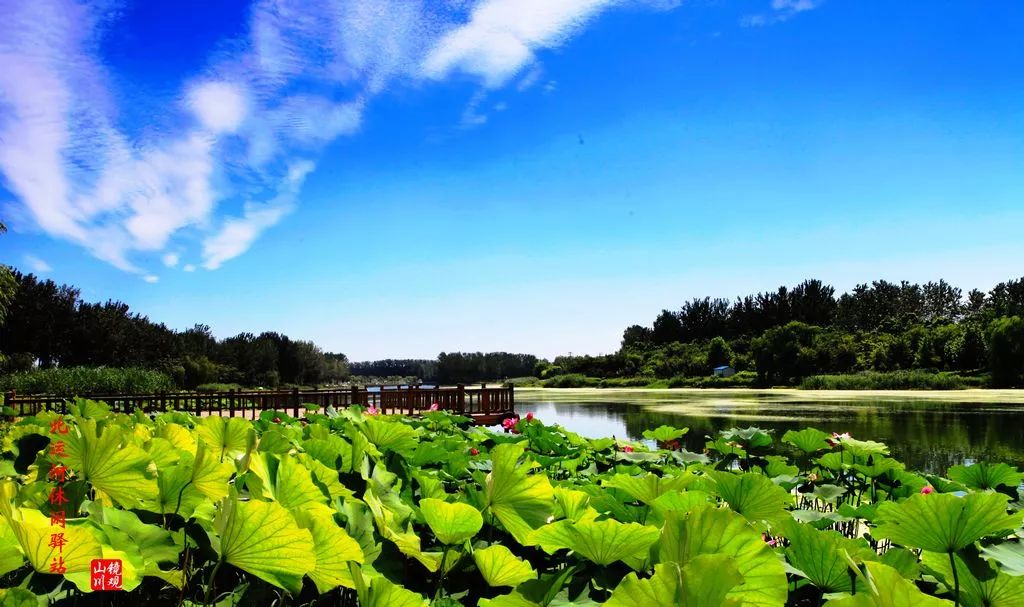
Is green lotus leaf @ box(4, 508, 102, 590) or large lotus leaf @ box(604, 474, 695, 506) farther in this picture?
large lotus leaf @ box(604, 474, 695, 506)

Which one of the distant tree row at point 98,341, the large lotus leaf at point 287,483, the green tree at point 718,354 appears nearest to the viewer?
the large lotus leaf at point 287,483

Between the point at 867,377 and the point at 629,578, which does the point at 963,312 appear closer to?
the point at 867,377

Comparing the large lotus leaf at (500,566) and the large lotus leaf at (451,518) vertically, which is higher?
the large lotus leaf at (451,518)

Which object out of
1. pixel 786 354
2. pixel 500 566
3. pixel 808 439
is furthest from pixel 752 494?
pixel 786 354

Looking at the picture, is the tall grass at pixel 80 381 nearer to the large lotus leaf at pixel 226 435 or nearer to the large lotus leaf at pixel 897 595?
the large lotus leaf at pixel 226 435

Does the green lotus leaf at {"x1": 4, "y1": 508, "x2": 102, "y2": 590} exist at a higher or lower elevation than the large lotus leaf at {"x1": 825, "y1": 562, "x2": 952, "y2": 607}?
higher

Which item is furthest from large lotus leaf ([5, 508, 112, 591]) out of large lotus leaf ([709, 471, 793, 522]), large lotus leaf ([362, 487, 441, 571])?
large lotus leaf ([709, 471, 793, 522])

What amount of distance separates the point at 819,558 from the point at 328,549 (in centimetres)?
75

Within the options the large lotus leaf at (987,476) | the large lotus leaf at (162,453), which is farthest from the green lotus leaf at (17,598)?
the large lotus leaf at (987,476)

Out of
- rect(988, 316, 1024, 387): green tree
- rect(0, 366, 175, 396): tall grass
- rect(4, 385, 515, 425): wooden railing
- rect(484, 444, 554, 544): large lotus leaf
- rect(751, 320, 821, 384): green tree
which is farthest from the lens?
rect(751, 320, 821, 384): green tree

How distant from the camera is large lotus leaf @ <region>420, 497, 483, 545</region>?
3.26 ft

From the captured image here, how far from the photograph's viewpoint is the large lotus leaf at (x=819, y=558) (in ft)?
3.31

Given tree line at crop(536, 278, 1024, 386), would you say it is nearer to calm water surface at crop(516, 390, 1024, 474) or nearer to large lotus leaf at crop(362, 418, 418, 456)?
calm water surface at crop(516, 390, 1024, 474)

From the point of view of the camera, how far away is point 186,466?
1117mm
